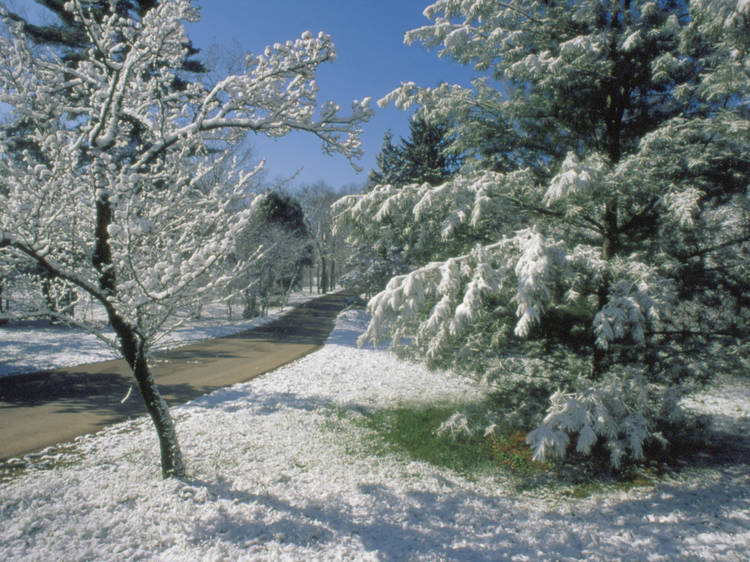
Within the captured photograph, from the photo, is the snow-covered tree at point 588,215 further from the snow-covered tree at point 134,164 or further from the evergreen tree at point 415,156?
the evergreen tree at point 415,156

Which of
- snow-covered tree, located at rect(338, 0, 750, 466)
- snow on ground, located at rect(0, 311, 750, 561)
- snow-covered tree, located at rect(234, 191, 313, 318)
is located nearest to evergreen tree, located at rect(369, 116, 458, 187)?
snow-covered tree, located at rect(234, 191, 313, 318)

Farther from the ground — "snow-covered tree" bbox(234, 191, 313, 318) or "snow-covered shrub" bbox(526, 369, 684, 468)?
"snow-covered tree" bbox(234, 191, 313, 318)

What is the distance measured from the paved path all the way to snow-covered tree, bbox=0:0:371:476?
3.75ft

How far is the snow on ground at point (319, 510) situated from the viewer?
4.21m

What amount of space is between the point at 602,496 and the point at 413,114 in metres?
7.17

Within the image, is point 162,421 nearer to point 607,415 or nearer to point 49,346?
point 607,415

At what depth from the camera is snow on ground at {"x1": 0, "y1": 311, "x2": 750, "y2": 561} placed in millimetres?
4207

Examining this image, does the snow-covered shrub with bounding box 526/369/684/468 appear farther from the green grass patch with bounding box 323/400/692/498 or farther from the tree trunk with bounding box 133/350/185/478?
the tree trunk with bounding box 133/350/185/478

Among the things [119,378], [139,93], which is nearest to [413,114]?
[139,93]

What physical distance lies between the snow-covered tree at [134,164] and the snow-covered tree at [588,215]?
2068mm

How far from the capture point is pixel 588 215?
6.28 meters

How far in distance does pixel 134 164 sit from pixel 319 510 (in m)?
5.15

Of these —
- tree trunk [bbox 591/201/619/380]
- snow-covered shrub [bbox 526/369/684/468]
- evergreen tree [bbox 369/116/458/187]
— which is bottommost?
snow-covered shrub [bbox 526/369/684/468]

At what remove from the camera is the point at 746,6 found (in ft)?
11.5
